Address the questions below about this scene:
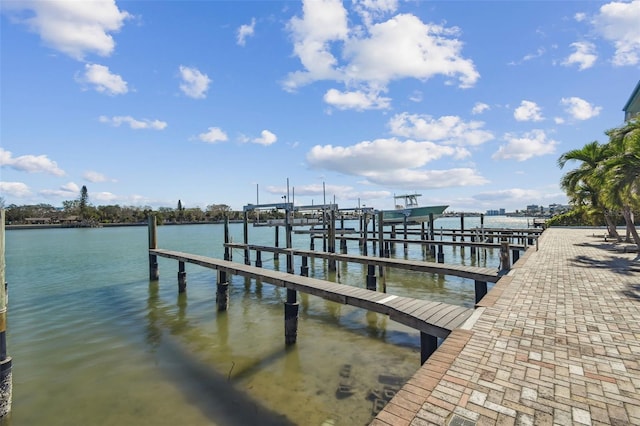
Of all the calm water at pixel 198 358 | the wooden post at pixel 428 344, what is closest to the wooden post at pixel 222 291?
the calm water at pixel 198 358

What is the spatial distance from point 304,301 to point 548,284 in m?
A: 8.46

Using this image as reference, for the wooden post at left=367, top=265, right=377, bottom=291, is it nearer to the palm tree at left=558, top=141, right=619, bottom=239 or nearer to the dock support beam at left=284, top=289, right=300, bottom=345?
the dock support beam at left=284, top=289, right=300, bottom=345

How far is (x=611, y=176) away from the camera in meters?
12.8

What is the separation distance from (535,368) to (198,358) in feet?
25.0

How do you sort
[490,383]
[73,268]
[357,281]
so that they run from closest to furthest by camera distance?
1. [490,383]
2. [357,281]
3. [73,268]

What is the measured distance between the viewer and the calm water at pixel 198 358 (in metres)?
6.18

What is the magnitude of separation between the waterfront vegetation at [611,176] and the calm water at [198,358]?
6991 mm

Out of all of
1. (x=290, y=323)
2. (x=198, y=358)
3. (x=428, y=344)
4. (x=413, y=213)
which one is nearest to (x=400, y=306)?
(x=428, y=344)

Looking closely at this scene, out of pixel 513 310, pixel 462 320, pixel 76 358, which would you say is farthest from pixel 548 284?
pixel 76 358

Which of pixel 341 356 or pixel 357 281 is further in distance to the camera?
pixel 357 281

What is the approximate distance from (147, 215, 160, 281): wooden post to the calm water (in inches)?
118

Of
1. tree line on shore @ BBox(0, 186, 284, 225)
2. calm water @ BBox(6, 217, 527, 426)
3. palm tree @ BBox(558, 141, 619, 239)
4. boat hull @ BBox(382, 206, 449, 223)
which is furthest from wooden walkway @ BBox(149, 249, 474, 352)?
tree line on shore @ BBox(0, 186, 284, 225)

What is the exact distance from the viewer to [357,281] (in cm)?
1827

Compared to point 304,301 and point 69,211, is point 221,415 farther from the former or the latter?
point 69,211
